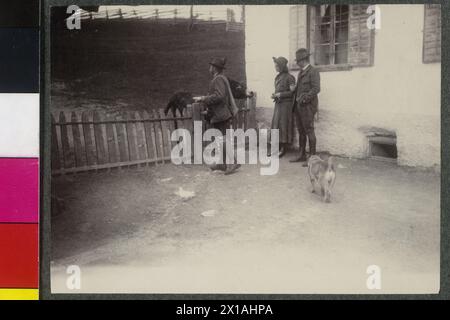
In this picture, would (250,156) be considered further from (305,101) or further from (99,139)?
(99,139)

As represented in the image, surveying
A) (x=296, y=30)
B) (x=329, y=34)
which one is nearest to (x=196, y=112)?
Answer: (x=296, y=30)

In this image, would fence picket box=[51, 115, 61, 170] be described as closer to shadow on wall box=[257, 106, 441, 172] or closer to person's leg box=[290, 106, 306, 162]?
shadow on wall box=[257, 106, 441, 172]

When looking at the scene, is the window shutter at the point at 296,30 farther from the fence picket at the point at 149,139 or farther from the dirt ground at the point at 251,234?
the fence picket at the point at 149,139

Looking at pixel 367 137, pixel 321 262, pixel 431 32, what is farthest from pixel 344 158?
pixel 431 32

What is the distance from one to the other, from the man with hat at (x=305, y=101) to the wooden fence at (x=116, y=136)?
13.7 inches

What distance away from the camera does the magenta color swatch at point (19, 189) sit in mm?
3725

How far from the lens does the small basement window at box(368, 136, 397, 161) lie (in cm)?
372

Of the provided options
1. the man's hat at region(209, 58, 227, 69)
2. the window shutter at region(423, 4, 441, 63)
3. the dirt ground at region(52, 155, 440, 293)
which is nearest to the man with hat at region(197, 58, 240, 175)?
the man's hat at region(209, 58, 227, 69)

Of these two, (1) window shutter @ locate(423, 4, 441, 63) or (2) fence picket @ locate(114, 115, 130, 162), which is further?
(2) fence picket @ locate(114, 115, 130, 162)

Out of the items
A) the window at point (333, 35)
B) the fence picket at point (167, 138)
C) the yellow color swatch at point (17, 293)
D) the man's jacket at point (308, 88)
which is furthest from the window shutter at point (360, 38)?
the yellow color swatch at point (17, 293)

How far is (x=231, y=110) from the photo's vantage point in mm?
3787

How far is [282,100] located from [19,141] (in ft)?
6.66

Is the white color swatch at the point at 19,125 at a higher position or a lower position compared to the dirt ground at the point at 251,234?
higher

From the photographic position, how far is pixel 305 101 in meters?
3.75
